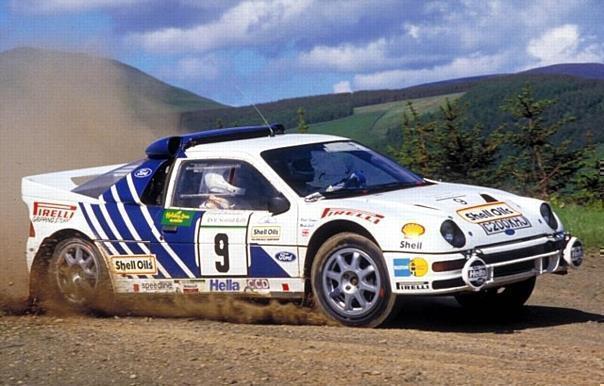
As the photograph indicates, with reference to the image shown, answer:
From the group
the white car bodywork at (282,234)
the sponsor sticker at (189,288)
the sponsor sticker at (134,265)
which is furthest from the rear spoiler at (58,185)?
the sponsor sticker at (189,288)

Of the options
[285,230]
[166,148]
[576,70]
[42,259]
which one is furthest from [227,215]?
[576,70]

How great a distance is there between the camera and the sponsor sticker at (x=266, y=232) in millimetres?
9359

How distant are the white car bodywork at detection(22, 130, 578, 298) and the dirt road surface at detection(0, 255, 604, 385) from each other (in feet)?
1.22

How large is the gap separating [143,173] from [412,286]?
2.95 metres

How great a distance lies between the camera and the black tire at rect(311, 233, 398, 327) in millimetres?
8805

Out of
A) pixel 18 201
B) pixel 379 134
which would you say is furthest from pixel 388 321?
pixel 379 134

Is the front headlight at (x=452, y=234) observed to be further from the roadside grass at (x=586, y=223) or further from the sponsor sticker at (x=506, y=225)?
the roadside grass at (x=586, y=223)

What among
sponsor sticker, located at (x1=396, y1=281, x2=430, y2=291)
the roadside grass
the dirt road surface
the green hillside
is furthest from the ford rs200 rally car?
the green hillside

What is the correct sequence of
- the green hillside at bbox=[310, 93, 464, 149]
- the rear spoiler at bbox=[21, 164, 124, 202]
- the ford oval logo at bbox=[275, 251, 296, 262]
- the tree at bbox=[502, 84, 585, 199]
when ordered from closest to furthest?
the ford oval logo at bbox=[275, 251, 296, 262] < the rear spoiler at bbox=[21, 164, 124, 202] < the tree at bbox=[502, 84, 585, 199] < the green hillside at bbox=[310, 93, 464, 149]

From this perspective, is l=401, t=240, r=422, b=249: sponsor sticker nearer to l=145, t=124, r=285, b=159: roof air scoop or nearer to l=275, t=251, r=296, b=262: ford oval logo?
l=275, t=251, r=296, b=262: ford oval logo

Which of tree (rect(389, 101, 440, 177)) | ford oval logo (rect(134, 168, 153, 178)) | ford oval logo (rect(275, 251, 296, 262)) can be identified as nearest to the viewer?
ford oval logo (rect(275, 251, 296, 262))

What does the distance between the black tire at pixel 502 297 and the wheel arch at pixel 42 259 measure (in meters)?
3.51

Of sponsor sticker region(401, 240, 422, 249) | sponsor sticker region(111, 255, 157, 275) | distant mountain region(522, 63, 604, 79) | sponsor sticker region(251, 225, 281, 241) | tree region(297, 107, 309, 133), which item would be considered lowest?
sponsor sticker region(111, 255, 157, 275)

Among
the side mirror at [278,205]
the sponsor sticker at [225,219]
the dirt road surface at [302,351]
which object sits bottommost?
the dirt road surface at [302,351]
